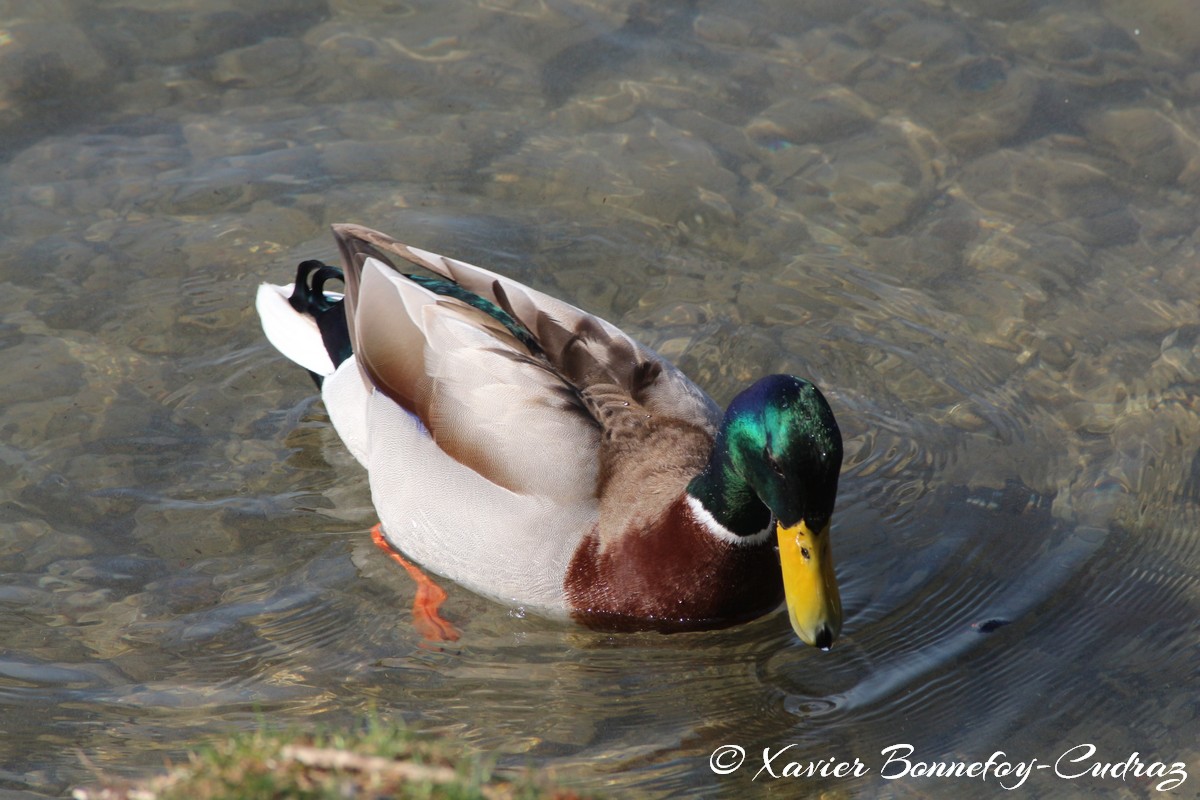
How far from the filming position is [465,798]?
288 centimetres

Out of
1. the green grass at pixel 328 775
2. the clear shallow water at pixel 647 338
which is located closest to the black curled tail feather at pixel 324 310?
the clear shallow water at pixel 647 338

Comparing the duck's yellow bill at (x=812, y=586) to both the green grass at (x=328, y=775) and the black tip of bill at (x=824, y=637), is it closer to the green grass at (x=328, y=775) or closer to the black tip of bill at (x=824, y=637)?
the black tip of bill at (x=824, y=637)

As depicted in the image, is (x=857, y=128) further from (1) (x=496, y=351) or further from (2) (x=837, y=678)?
(2) (x=837, y=678)

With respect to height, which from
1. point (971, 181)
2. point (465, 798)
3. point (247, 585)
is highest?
point (465, 798)

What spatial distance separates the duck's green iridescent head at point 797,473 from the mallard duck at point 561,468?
0.03 meters

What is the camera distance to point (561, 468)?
480 centimetres

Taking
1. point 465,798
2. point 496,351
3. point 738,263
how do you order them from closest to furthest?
point 465,798 → point 496,351 → point 738,263

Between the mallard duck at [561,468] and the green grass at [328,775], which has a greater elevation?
the green grass at [328,775]

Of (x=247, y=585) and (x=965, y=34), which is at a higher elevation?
(x=965, y=34)

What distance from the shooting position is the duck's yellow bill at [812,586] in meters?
4.26

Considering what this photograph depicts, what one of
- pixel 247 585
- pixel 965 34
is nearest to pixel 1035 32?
pixel 965 34

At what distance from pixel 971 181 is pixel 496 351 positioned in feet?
10.3

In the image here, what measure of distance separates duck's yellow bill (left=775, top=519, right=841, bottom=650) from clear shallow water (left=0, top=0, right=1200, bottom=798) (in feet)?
1.20

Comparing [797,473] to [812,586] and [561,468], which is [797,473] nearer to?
[812,586]
